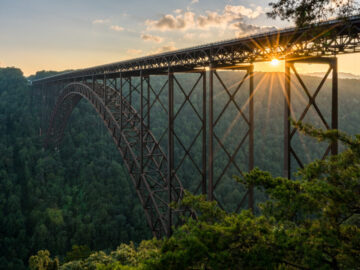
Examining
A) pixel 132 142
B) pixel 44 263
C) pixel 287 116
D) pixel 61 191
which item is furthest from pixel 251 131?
pixel 61 191

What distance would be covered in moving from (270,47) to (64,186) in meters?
43.2

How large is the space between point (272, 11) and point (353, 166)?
3.45m

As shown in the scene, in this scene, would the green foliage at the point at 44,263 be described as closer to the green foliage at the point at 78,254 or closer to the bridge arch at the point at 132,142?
the green foliage at the point at 78,254

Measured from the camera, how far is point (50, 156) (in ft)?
164

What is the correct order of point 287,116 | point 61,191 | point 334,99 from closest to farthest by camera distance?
1. point 334,99
2. point 287,116
3. point 61,191

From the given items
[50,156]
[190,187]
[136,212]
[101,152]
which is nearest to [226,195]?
[190,187]

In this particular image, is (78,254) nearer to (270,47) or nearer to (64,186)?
(64,186)

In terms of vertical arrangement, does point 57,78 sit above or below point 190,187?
above

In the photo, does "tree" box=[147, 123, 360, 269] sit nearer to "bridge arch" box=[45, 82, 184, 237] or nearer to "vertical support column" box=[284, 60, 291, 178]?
"vertical support column" box=[284, 60, 291, 178]

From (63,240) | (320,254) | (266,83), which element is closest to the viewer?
(320,254)

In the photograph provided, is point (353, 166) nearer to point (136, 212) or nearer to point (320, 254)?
point (320, 254)

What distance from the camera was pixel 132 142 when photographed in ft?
80.7

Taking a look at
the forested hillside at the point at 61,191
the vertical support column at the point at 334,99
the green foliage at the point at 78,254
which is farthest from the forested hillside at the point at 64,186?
the vertical support column at the point at 334,99

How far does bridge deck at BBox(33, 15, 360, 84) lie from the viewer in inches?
340
